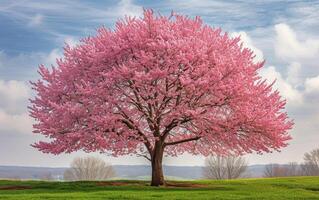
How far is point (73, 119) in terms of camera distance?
33562 mm

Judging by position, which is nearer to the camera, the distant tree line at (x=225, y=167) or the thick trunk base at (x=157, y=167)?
the thick trunk base at (x=157, y=167)

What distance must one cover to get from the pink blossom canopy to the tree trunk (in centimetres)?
52

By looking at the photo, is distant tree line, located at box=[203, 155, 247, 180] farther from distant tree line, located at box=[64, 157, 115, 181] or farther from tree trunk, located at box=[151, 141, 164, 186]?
tree trunk, located at box=[151, 141, 164, 186]

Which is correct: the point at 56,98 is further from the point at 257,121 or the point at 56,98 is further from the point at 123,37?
the point at 257,121

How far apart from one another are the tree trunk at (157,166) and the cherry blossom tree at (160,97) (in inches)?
2.7

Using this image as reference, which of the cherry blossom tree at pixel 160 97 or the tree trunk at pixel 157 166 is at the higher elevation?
the cherry blossom tree at pixel 160 97

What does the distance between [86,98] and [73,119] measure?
1727mm

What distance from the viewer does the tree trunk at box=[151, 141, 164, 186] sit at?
113 ft

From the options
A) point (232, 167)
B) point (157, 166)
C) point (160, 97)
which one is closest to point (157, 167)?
point (157, 166)

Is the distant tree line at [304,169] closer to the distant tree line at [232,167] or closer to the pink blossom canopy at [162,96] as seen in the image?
the distant tree line at [232,167]

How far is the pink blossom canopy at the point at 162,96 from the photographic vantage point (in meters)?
31.8

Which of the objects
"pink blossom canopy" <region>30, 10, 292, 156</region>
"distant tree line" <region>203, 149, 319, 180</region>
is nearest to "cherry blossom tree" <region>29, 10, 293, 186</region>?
"pink blossom canopy" <region>30, 10, 292, 156</region>

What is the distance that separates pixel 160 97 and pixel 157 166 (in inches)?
221

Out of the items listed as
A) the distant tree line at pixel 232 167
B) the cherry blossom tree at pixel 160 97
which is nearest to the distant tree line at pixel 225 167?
the distant tree line at pixel 232 167
